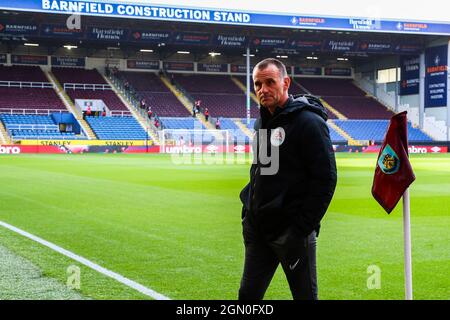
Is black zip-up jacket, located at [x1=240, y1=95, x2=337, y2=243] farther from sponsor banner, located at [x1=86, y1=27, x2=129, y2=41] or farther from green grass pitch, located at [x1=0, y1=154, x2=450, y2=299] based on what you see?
sponsor banner, located at [x1=86, y1=27, x2=129, y2=41]

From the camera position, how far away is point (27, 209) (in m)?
14.3

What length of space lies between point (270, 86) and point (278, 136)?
35cm

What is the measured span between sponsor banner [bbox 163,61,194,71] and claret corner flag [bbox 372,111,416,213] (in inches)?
2548

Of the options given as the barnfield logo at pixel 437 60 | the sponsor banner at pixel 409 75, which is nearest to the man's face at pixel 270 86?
the barnfield logo at pixel 437 60

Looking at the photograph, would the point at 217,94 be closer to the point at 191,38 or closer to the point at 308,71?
the point at 191,38

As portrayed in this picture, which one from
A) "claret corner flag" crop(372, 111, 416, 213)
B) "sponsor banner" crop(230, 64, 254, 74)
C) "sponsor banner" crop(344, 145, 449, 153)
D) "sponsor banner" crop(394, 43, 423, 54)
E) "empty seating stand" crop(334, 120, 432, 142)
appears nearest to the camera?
"claret corner flag" crop(372, 111, 416, 213)

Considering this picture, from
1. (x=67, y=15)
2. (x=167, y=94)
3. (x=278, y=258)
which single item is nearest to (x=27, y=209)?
(x=278, y=258)

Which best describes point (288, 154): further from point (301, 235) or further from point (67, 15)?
point (67, 15)

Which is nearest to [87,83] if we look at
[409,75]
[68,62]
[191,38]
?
[68,62]

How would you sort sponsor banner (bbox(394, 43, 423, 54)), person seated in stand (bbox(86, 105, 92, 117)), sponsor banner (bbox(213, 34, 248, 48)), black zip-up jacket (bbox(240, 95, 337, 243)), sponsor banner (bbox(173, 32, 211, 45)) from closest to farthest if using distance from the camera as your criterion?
black zip-up jacket (bbox(240, 95, 337, 243)) < person seated in stand (bbox(86, 105, 92, 117)) < sponsor banner (bbox(173, 32, 211, 45)) < sponsor banner (bbox(213, 34, 248, 48)) < sponsor banner (bbox(394, 43, 423, 54))

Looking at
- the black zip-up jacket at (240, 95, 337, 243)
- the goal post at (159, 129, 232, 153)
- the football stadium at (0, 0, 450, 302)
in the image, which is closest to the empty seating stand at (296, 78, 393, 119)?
the football stadium at (0, 0, 450, 302)

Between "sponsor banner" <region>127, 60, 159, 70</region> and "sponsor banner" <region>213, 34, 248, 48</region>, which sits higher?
"sponsor banner" <region>213, 34, 248, 48</region>

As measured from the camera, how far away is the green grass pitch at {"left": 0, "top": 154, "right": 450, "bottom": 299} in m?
7.16

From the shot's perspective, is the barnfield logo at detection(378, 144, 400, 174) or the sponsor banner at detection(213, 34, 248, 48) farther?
the sponsor banner at detection(213, 34, 248, 48)
